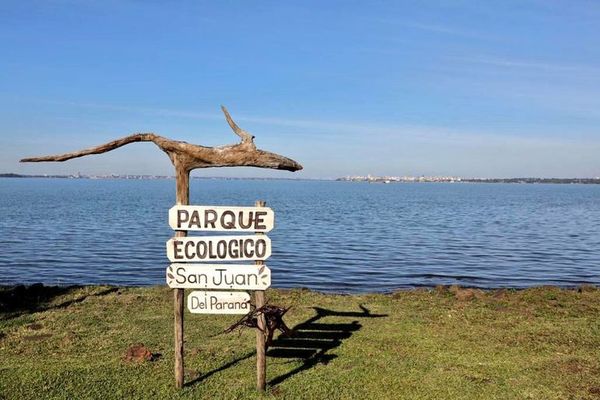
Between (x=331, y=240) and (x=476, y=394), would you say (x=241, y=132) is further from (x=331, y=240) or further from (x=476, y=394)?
(x=331, y=240)

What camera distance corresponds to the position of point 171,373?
956 cm

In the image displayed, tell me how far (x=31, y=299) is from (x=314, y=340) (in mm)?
8631

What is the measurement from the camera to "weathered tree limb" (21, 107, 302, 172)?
29.2ft

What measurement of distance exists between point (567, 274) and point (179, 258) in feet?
90.9

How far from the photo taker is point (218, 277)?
8.88 meters

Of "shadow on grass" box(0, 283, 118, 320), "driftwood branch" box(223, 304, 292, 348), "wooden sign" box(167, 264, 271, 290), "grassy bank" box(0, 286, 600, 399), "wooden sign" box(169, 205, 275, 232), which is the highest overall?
"wooden sign" box(169, 205, 275, 232)

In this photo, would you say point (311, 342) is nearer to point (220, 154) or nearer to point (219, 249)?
point (219, 249)

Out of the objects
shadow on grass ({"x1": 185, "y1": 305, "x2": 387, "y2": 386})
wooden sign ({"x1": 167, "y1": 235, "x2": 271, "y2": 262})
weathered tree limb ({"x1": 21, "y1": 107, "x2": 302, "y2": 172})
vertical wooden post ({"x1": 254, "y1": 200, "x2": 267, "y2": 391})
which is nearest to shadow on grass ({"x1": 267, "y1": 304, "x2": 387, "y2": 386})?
shadow on grass ({"x1": 185, "y1": 305, "x2": 387, "y2": 386})

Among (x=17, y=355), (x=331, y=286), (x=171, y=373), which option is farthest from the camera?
(x=331, y=286)

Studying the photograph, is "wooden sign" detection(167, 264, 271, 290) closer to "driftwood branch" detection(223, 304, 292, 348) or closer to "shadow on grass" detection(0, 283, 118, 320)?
"driftwood branch" detection(223, 304, 292, 348)

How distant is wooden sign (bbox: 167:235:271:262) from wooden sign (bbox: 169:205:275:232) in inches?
8.6

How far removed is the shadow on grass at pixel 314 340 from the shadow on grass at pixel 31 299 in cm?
661

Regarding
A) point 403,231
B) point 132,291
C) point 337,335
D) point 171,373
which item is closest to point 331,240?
point 403,231

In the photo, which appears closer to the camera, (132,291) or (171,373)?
(171,373)
